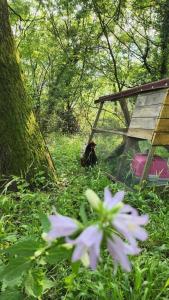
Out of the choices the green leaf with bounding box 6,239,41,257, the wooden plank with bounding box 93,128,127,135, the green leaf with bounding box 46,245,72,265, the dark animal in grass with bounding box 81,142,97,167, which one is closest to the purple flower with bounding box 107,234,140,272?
the green leaf with bounding box 46,245,72,265

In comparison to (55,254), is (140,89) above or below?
above

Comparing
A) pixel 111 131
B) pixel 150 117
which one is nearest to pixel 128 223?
pixel 150 117

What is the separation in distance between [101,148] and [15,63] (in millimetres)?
2289

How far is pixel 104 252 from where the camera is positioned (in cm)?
278

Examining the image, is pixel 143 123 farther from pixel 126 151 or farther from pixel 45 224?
pixel 45 224

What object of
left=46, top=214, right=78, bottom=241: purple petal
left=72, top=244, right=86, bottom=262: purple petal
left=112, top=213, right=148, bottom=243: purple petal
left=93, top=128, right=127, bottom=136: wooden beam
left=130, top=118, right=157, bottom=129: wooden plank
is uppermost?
left=130, top=118, right=157, bottom=129: wooden plank

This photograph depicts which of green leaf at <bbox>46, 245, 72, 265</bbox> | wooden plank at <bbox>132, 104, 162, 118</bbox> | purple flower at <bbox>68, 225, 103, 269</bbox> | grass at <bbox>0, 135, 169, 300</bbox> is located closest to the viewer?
purple flower at <bbox>68, 225, 103, 269</bbox>

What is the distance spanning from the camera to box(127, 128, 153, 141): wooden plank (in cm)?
455

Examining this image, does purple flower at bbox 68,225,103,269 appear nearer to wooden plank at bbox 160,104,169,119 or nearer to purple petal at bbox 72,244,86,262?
purple petal at bbox 72,244,86,262

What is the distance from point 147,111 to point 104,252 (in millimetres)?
2443

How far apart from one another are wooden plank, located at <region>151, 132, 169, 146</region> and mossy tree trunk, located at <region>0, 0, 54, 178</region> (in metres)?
1.24

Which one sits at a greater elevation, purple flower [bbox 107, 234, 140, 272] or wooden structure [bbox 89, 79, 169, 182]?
wooden structure [bbox 89, 79, 169, 182]

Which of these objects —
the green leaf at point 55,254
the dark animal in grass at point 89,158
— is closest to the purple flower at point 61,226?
the green leaf at point 55,254

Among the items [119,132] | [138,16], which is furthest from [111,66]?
[119,132]
